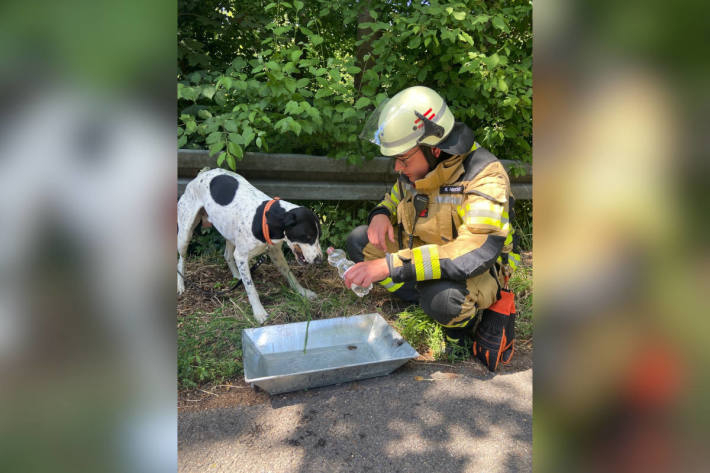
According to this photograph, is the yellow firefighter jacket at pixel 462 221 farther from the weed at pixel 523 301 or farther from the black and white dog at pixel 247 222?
the black and white dog at pixel 247 222

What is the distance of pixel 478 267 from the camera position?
260 centimetres

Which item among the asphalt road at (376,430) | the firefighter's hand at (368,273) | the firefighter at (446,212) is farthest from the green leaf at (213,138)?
the asphalt road at (376,430)

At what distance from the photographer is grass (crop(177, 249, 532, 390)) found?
9.18 ft

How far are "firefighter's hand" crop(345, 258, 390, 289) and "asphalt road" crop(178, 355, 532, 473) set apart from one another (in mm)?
567

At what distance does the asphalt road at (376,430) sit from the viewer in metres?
1.91

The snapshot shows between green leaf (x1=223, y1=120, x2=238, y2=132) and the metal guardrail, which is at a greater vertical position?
green leaf (x1=223, y1=120, x2=238, y2=132)

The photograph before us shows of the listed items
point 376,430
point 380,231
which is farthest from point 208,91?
point 376,430

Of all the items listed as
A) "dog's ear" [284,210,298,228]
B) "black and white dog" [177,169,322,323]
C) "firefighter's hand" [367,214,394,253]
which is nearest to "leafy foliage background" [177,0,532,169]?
"black and white dog" [177,169,322,323]

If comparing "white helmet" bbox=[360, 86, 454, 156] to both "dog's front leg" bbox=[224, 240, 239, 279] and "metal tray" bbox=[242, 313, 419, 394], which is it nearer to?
"metal tray" bbox=[242, 313, 419, 394]

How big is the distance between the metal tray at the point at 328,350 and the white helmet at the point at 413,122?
1.19 metres
